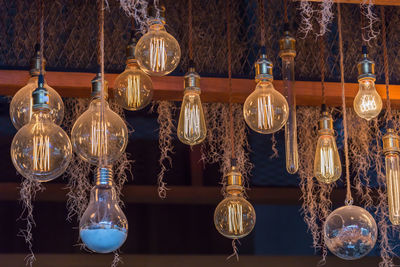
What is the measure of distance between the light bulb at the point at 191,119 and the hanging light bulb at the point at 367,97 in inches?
22.4

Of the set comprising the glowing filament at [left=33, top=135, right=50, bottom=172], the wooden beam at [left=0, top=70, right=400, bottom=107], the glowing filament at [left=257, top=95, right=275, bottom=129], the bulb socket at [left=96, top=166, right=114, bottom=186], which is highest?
the wooden beam at [left=0, top=70, right=400, bottom=107]

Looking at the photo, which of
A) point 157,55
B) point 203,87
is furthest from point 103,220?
point 203,87

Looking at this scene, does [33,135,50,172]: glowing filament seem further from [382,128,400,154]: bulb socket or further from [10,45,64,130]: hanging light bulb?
[382,128,400,154]: bulb socket

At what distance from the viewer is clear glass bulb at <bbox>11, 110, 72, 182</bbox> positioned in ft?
6.55

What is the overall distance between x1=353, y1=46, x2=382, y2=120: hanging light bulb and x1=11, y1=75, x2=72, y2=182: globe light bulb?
111cm

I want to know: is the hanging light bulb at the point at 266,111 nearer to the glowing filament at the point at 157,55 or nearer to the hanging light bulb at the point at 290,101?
the hanging light bulb at the point at 290,101

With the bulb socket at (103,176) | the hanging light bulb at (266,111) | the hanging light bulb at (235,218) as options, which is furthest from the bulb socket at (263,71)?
the bulb socket at (103,176)

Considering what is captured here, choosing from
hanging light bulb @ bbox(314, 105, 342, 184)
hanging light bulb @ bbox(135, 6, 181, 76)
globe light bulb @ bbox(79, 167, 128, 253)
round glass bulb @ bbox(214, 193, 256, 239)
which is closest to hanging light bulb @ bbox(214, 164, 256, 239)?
round glass bulb @ bbox(214, 193, 256, 239)

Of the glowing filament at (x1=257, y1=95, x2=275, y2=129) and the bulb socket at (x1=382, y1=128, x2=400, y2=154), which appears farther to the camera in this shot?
the bulb socket at (x1=382, y1=128, x2=400, y2=154)

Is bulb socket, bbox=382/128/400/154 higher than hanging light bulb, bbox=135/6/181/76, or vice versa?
hanging light bulb, bbox=135/6/181/76

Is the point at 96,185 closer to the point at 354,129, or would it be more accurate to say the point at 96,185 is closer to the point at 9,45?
the point at 9,45

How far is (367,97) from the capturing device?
264cm

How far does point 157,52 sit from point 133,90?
283 mm

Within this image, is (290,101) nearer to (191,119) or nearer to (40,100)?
(191,119)
